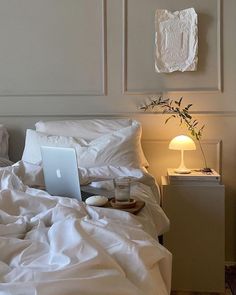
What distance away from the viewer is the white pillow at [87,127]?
114 inches

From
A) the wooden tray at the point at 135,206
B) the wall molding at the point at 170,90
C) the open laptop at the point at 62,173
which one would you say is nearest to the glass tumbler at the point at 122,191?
the wooden tray at the point at 135,206

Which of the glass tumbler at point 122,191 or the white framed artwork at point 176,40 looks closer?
the glass tumbler at point 122,191

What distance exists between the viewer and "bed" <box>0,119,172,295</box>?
104cm

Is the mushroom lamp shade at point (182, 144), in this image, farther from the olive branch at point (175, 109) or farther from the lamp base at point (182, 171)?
the olive branch at point (175, 109)

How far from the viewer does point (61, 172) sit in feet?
6.48

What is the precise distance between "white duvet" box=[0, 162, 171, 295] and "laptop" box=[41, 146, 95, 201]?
180mm

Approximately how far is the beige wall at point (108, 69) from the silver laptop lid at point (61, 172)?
4.01ft

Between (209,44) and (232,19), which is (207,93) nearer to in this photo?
(209,44)

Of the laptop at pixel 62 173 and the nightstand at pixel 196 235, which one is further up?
the laptop at pixel 62 173

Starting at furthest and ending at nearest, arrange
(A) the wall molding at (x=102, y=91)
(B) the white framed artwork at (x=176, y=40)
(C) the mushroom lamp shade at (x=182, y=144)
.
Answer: (A) the wall molding at (x=102, y=91) → (B) the white framed artwork at (x=176, y=40) → (C) the mushroom lamp shade at (x=182, y=144)

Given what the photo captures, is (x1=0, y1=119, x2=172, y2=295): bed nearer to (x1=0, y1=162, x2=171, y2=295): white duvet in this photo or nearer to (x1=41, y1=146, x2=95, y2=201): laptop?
(x1=0, y1=162, x2=171, y2=295): white duvet

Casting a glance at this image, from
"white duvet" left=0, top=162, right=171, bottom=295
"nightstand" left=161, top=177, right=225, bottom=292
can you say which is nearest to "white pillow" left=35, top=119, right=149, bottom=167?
"nightstand" left=161, top=177, right=225, bottom=292

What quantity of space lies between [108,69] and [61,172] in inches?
56.6

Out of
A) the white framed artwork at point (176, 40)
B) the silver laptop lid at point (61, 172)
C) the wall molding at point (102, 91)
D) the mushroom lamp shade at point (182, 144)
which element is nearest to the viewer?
the silver laptop lid at point (61, 172)
